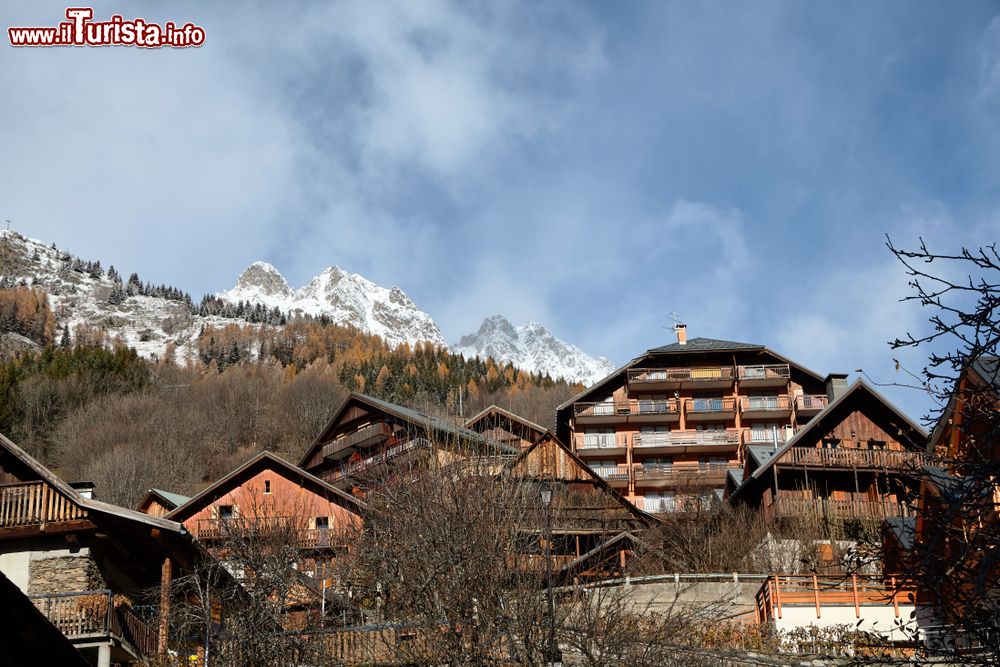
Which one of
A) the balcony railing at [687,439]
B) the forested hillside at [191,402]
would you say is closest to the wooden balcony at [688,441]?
the balcony railing at [687,439]

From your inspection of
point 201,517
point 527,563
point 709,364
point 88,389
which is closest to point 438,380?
point 88,389

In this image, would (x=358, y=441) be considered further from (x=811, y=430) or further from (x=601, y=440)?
(x=811, y=430)

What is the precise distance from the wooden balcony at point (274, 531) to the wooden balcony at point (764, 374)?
31.1 m

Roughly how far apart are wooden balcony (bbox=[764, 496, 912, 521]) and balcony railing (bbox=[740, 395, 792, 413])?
62.1 ft

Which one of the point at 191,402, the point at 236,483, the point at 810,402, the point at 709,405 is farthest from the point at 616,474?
the point at 191,402

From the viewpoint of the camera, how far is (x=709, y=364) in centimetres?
6309

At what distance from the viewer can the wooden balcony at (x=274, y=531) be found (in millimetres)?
32594

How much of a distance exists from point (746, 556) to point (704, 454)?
27.3 m

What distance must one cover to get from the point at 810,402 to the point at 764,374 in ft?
10.2

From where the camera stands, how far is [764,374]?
62469 mm

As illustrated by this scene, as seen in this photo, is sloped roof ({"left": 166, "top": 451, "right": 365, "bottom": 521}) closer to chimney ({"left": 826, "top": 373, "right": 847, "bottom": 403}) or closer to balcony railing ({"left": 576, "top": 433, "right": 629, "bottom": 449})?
balcony railing ({"left": 576, "top": 433, "right": 629, "bottom": 449})

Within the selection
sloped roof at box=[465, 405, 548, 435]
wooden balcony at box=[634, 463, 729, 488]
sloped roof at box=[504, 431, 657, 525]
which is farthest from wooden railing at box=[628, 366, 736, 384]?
sloped roof at box=[504, 431, 657, 525]

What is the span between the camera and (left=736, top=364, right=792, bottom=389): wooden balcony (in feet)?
205

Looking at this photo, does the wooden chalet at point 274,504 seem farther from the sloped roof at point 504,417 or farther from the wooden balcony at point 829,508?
the wooden balcony at point 829,508
